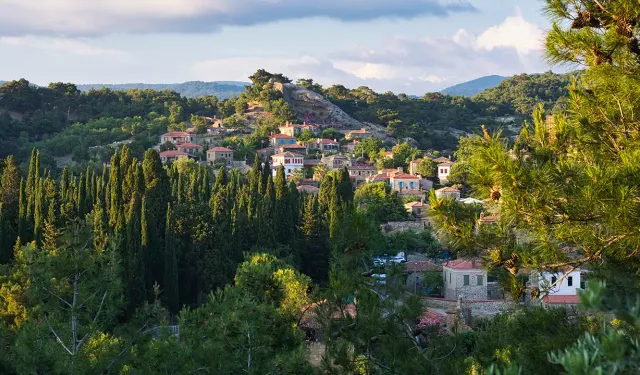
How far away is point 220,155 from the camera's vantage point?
60219 mm

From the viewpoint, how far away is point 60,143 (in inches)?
2467

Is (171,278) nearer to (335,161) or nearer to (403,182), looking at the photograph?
(403,182)

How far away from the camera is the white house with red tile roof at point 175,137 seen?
216ft

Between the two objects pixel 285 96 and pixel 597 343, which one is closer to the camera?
pixel 597 343

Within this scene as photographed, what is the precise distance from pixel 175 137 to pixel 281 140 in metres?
9.26

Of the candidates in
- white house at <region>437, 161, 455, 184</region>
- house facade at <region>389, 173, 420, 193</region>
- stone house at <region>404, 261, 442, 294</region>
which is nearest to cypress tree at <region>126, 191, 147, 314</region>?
stone house at <region>404, 261, 442, 294</region>

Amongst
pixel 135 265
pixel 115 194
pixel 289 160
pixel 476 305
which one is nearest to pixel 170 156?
pixel 289 160

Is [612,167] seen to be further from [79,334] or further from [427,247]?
[427,247]

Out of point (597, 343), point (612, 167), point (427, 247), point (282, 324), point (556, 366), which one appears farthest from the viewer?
point (427, 247)

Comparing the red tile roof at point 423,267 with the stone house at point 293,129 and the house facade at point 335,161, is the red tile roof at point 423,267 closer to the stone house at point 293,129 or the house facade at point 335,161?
the house facade at point 335,161

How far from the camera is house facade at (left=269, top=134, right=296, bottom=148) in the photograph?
6856 centimetres

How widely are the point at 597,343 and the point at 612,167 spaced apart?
2.80 m

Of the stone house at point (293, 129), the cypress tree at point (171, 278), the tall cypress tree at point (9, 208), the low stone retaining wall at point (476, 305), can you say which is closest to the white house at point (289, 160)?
the stone house at point (293, 129)

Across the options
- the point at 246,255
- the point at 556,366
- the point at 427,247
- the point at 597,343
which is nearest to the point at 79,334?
the point at 556,366
